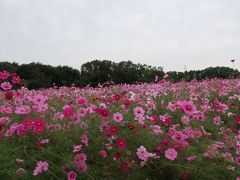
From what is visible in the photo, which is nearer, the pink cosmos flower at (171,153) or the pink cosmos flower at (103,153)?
the pink cosmos flower at (171,153)

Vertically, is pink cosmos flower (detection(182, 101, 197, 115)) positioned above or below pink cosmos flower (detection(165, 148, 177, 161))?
above

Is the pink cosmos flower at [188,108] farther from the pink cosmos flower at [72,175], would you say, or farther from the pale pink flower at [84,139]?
the pink cosmos flower at [72,175]

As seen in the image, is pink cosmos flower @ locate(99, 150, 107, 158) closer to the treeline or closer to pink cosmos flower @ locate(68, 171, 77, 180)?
pink cosmos flower @ locate(68, 171, 77, 180)

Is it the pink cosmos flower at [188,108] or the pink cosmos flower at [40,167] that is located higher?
the pink cosmos flower at [188,108]

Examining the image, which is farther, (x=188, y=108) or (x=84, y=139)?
(x=188, y=108)

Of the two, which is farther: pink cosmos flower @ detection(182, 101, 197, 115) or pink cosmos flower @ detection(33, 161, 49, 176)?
pink cosmos flower @ detection(182, 101, 197, 115)

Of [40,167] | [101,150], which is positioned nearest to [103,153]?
[101,150]

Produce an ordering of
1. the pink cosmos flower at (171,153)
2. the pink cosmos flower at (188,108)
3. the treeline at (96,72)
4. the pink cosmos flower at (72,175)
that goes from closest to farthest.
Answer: the pink cosmos flower at (72,175), the pink cosmos flower at (171,153), the pink cosmos flower at (188,108), the treeline at (96,72)

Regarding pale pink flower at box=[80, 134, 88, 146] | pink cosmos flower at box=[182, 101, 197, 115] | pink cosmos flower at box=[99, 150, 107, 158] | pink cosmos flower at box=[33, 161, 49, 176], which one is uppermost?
pink cosmos flower at box=[182, 101, 197, 115]

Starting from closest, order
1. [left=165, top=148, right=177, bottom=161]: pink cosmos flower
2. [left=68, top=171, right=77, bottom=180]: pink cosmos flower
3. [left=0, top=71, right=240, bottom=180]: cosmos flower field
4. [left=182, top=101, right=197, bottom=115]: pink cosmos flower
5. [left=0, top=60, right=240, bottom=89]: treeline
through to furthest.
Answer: [left=68, top=171, right=77, bottom=180]: pink cosmos flower → [left=165, top=148, right=177, bottom=161]: pink cosmos flower → [left=0, top=71, right=240, bottom=180]: cosmos flower field → [left=182, top=101, right=197, bottom=115]: pink cosmos flower → [left=0, top=60, right=240, bottom=89]: treeline

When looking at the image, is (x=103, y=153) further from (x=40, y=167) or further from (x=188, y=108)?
(x=188, y=108)

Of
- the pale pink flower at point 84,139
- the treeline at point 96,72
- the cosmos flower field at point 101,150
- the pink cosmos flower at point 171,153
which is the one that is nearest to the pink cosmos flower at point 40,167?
the cosmos flower field at point 101,150

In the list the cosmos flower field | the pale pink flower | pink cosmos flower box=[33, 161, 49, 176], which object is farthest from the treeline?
pink cosmos flower box=[33, 161, 49, 176]

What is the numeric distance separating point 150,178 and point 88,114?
1003 mm
